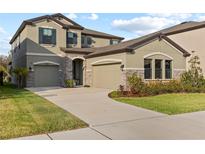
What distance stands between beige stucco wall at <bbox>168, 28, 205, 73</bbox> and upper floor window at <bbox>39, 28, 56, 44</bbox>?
1320 centimetres

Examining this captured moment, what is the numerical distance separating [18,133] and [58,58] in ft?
60.2

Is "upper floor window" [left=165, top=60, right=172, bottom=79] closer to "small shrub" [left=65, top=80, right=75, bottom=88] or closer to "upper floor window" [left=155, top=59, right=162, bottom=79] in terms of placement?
"upper floor window" [left=155, top=59, right=162, bottom=79]

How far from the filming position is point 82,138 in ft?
20.1

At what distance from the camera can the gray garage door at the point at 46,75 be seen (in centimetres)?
2316

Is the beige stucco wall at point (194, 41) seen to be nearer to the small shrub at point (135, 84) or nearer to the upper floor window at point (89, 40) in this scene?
the small shrub at point (135, 84)

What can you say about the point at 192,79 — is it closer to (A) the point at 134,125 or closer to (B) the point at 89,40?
(A) the point at 134,125

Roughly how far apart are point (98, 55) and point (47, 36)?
5.85 meters

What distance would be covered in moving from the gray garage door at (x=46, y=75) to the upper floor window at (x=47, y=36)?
254cm

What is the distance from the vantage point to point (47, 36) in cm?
2377

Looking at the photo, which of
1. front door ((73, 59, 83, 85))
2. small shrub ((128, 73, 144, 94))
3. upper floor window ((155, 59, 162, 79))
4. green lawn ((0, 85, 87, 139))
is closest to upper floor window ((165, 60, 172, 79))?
upper floor window ((155, 59, 162, 79))

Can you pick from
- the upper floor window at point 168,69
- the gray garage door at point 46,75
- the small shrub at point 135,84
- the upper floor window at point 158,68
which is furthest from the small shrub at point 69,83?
the upper floor window at point 168,69
